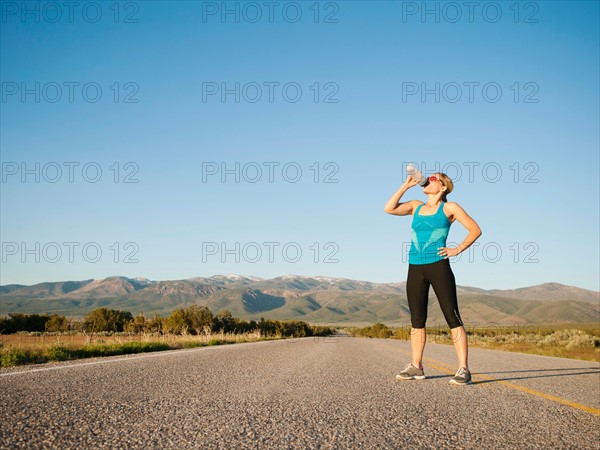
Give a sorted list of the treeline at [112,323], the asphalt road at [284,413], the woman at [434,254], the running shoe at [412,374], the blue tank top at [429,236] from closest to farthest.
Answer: the asphalt road at [284,413] < the woman at [434,254] < the blue tank top at [429,236] < the running shoe at [412,374] < the treeline at [112,323]

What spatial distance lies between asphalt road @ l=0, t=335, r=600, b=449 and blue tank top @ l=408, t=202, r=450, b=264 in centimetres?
153

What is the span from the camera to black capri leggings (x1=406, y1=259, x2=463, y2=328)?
18.3 ft

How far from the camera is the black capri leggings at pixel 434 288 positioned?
5.58 m

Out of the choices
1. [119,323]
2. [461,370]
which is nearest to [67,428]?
[461,370]

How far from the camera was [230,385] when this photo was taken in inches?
213

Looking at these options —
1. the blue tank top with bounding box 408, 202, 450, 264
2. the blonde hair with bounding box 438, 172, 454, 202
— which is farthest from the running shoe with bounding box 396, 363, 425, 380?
the blonde hair with bounding box 438, 172, 454, 202

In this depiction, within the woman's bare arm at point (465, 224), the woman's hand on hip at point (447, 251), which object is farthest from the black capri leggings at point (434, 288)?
the woman's bare arm at point (465, 224)

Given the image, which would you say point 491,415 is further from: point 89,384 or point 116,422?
point 89,384

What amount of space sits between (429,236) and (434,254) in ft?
0.79

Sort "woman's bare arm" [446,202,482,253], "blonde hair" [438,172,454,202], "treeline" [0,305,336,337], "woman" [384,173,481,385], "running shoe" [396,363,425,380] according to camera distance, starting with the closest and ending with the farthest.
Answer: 1. "woman's bare arm" [446,202,482,253]
2. "woman" [384,173,481,385]
3. "blonde hair" [438,172,454,202]
4. "running shoe" [396,363,425,380]
5. "treeline" [0,305,336,337]

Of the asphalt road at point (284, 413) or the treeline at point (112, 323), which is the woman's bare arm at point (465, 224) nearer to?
the asphalt road at point (284, 413)

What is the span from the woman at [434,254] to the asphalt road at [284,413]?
54 cm

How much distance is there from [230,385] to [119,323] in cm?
5267

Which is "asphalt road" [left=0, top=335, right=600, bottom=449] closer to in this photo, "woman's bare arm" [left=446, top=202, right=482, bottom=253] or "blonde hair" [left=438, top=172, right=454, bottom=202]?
"woman's bare arm" [left=446, top=202, right=482, bottom=253]
